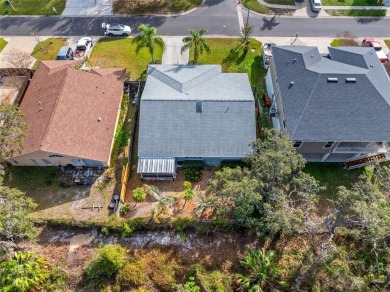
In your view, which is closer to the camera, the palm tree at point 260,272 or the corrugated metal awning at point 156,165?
the palm tree at point 260,272

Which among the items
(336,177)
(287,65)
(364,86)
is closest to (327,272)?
(336,177)

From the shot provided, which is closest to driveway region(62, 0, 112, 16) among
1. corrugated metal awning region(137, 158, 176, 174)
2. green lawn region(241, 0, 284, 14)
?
green lawn region(241, 0, 284, 14)

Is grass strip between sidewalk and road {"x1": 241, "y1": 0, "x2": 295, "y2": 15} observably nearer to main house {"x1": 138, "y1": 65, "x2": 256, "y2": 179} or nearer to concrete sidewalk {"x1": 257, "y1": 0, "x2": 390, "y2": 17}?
concrete sidewalk {"x1": 257, "y1": 0, "x2": 390, "y2": 17}

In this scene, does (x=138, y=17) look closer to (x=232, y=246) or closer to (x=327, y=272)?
(x=232, y=246)

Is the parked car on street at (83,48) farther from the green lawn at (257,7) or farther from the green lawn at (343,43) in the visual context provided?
the green lawn at (343,43)

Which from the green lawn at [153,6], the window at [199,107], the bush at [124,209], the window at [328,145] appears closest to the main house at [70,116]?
the bush at [124,209]

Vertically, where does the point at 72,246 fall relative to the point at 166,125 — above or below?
below
